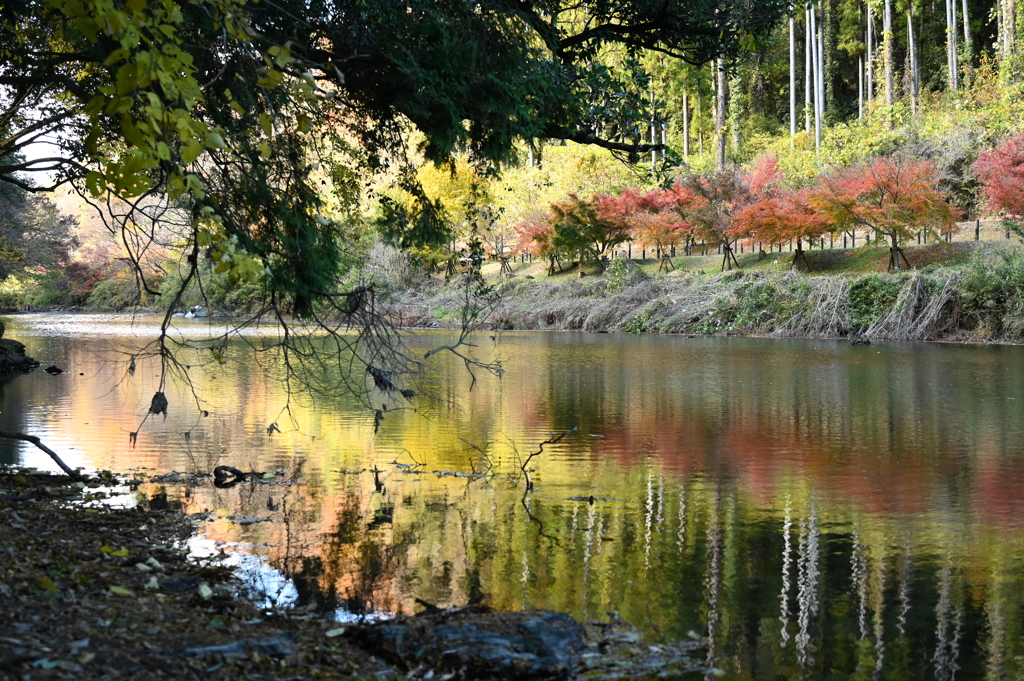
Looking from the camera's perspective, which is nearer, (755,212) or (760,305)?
(760,305)

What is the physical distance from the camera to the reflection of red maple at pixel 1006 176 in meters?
28.3

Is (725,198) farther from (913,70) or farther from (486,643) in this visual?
(486,643)

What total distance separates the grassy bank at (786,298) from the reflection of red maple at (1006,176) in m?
1.34

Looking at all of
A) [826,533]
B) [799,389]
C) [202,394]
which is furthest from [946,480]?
[202,394]

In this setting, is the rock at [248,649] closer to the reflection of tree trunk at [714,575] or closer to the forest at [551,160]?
the forest at [551,160]

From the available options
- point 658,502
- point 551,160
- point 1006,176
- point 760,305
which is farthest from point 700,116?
point 658,502

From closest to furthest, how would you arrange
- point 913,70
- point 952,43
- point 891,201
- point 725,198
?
point 891,201, point 725,198, point 952,43, point 913,70

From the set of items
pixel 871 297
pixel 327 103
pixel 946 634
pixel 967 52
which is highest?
pixel 967 52

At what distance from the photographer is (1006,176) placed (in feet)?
94.4

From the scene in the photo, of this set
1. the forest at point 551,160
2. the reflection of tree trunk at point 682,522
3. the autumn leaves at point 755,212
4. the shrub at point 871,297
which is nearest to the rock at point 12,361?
the forest at point 551,160

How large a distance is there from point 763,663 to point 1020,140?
30.1 meters

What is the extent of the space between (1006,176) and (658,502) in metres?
25.7

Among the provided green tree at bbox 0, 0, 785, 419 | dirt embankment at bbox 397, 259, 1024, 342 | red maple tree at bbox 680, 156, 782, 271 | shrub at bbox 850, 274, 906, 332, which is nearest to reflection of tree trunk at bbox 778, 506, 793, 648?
→ green tree at bbox 0, 0, 785, 419

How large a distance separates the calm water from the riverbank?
557 mm
